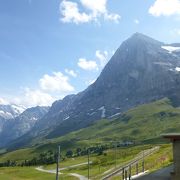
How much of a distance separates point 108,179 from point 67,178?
38273mm

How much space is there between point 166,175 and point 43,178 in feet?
336

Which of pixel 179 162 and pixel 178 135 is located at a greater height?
pixel 178 135

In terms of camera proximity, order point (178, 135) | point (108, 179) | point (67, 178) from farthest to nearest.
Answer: point (67, 178)
point (108, 179)
point (178, 135)

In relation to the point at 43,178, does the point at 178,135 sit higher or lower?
higher

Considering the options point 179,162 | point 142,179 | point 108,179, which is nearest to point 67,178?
point 108,179

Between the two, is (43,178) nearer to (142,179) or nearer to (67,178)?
(67,178)

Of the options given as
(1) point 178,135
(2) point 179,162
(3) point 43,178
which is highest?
(1) point 178,135

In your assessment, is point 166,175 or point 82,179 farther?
point 82,179

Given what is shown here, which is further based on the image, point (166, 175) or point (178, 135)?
point (166, 175)

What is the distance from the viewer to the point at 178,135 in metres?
40.7

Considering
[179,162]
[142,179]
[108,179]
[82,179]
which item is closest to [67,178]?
[82,179]

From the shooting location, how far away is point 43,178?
14762 cm

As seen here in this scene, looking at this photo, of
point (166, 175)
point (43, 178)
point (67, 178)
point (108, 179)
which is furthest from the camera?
point (43, 178)

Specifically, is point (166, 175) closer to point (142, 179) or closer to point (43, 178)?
point (142, 179)
